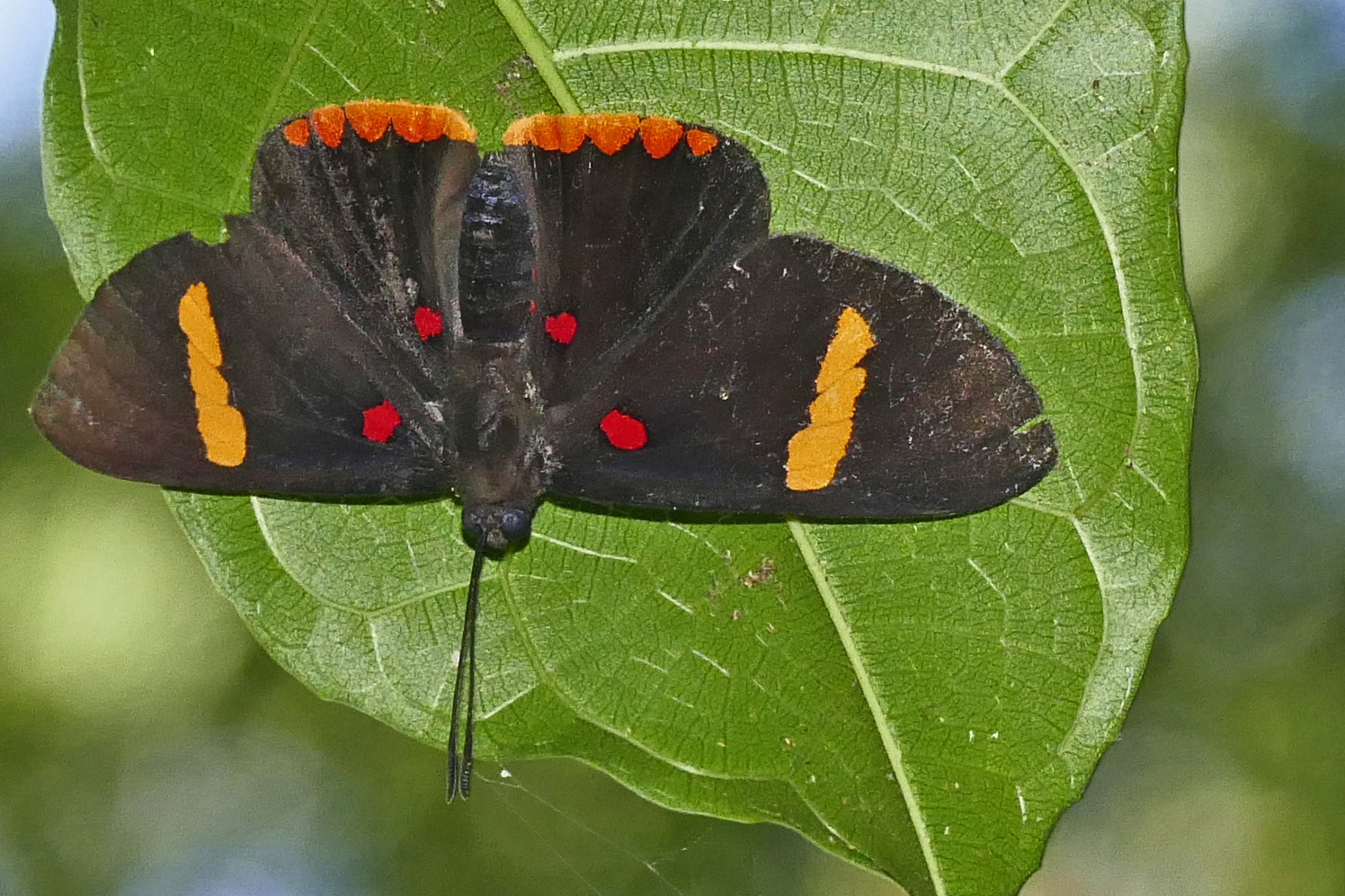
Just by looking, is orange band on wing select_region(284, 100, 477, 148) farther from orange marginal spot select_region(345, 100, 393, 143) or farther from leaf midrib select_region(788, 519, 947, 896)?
leaf midrib select_region(788, 519, 947, 896)

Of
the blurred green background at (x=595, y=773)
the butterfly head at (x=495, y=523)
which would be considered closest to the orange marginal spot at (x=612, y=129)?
the butterfly head at (x=495, y=523)

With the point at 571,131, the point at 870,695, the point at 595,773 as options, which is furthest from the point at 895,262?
the point at 595,773

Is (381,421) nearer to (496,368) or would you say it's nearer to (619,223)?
(496,368)

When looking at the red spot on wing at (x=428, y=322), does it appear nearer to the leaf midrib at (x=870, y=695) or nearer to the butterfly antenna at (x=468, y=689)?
the butterfly antenna at (x=468, y=689)

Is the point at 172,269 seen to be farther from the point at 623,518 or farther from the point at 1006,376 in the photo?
the point at 1006,376

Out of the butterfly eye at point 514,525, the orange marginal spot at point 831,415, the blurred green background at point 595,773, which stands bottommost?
the blurred green background at point 595,773

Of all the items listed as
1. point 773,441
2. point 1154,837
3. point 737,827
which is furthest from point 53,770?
point 1154,837
